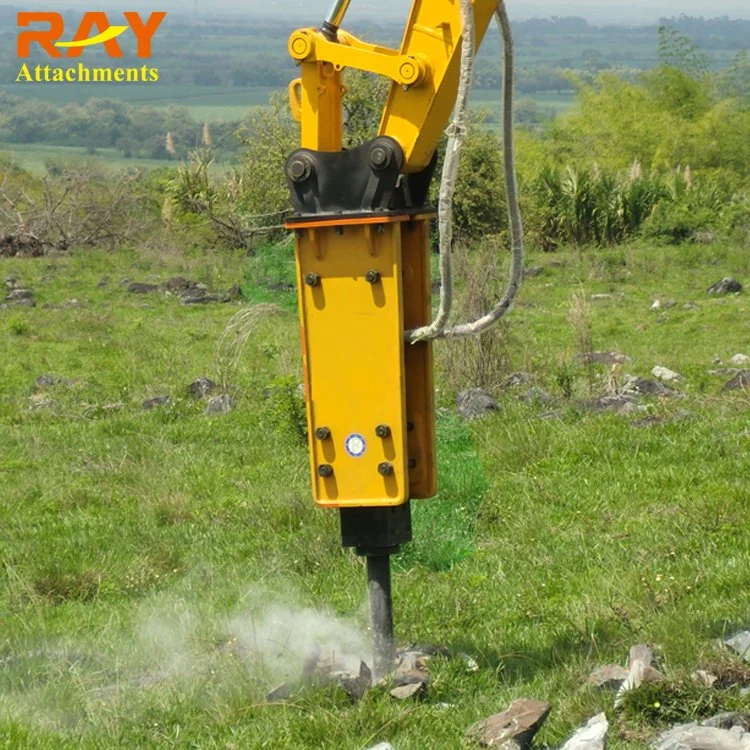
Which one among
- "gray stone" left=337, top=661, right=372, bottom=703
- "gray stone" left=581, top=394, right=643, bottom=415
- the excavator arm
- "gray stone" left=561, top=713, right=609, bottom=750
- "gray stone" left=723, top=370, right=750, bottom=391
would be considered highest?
the excavator arm

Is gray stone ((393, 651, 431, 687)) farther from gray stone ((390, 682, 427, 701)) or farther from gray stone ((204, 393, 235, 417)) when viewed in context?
gray stone ((204, 393, 235, 417))

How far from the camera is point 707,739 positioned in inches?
158

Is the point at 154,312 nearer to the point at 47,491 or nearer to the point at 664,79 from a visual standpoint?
the point at 47,491

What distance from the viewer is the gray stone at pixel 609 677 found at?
466 cm

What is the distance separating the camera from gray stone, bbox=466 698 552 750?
4.19 meters

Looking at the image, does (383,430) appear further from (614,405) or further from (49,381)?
(49,381)

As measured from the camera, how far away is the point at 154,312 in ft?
71.5

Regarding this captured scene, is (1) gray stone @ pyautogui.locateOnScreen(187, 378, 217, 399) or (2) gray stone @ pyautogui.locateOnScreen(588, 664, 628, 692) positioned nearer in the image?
(2) gray stone @ pyautogui.locateOnScreen(588, 664, 628, 692)

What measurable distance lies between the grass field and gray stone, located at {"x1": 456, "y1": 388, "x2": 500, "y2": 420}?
141 millimetres

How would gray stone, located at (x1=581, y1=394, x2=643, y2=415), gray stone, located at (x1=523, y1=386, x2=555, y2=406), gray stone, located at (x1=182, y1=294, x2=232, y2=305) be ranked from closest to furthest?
gray stone, located at (x1=581, y1=394, x2=643, y2=415) → gray stone, located at (x1=523, y1=386, x2=555, y2=406) → gray stone, located at (x1=182, y1=294, x2=232, y2=305)

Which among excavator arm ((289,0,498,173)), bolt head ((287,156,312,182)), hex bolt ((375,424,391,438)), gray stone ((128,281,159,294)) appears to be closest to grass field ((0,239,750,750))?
hex bolt ((375,424,391,438))

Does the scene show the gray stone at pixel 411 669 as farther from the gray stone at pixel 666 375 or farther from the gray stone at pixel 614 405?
the gray stone at pixel 666 375

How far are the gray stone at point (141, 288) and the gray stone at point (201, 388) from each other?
10.7m

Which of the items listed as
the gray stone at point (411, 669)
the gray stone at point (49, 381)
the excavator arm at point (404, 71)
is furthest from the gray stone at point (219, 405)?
the excavator arm at point (404, 71)
